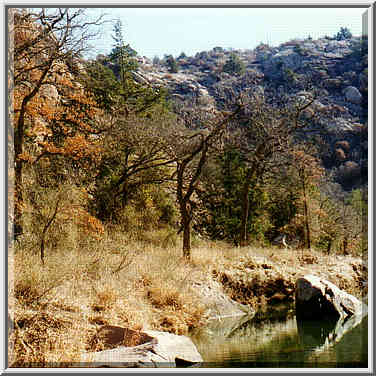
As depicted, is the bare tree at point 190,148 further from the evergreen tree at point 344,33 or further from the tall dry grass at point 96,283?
the evergreen tree at point 344,33

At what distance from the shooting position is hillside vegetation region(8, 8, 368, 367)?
7906mm

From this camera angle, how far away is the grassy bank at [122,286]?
6.31 metres

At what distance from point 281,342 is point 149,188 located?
9696mm

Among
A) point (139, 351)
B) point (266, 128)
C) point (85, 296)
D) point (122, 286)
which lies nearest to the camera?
point (139, 351)

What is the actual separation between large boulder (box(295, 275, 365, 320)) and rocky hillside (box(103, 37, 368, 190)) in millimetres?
6199

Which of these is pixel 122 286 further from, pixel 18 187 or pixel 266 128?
pixel 266 128

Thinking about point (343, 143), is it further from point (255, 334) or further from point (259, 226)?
point (255, 334)

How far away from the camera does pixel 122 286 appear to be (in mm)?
8625

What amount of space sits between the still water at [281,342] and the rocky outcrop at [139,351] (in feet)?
1.04

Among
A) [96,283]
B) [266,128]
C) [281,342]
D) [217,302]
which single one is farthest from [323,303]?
[266,128]

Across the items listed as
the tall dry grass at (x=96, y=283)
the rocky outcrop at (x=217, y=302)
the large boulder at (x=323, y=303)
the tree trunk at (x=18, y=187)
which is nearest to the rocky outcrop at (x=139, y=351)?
the tall dry grass at (x=96, y=283)

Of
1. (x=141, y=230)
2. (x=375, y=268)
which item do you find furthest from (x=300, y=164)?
(x=375, y=268)

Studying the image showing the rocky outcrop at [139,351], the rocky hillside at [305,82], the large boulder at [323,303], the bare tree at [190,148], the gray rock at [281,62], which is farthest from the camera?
the gray rock at [281,62]

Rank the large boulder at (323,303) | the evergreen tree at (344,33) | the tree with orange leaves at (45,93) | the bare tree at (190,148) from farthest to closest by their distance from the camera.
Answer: the bare tree at (190,148) → the large boulder at (323,303) → the tree with orange leaves at (45,93) → the evergreen tree at (344,33)
